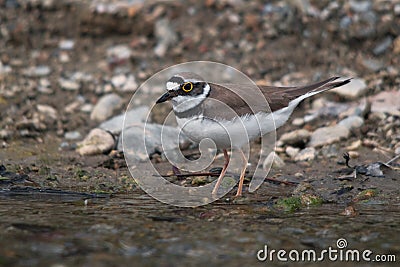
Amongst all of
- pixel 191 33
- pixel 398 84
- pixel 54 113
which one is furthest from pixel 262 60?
pixel 54 113

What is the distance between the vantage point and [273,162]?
26.1 ft

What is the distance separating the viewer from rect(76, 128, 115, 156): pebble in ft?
27.7

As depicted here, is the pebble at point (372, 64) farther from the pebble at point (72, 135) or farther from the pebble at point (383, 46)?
the pebble at point (72, 135)

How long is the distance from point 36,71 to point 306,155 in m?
4.70

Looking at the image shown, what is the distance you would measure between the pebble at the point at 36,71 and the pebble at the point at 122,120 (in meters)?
1.94

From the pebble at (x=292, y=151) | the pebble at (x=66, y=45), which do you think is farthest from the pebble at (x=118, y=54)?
the pebble at (x=292, y=151)

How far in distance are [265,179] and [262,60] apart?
143 inches

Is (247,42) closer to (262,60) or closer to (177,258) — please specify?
(262,60)

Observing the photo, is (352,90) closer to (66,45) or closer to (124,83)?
(124,83)

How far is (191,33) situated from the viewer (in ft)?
36.8

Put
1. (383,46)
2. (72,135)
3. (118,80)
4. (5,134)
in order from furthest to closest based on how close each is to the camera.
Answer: (383,46) < (118,80) < (72,135) < (5,134)

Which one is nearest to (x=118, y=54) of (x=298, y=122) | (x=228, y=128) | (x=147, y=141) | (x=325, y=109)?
(x=147, y=141)

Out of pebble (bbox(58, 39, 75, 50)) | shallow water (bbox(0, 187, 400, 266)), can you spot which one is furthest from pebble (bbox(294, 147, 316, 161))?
pebble (bbox(58, 39, 75, 50))

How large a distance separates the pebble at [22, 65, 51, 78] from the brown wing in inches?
172
